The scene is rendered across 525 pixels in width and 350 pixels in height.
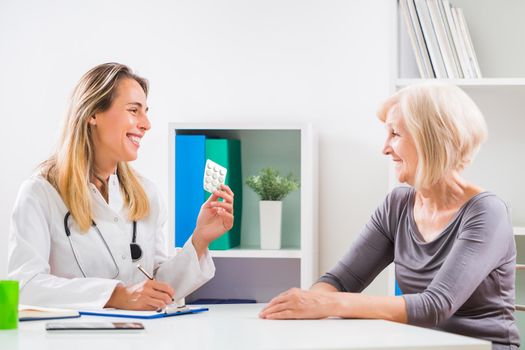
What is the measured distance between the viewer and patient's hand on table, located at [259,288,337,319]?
1.73 m

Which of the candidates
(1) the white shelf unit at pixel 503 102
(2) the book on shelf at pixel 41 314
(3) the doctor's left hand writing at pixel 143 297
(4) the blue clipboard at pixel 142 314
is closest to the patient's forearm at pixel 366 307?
(4) the blue clipboard at pixel 142 314

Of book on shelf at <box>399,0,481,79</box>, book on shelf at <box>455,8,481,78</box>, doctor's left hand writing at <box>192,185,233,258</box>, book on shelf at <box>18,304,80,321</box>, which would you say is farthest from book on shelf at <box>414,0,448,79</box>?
book on shelf at <box>18,304,80,321</box>

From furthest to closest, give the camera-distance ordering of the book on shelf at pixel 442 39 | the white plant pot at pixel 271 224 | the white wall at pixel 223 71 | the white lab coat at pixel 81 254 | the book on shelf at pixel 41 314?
the white wall at pixel 223 71 → the white plant pot at pixel 271 224 → the book on shelf at pixel 442 39 → the white lab coat at pixel 81 254 → the book on shelf at pixel 41 314

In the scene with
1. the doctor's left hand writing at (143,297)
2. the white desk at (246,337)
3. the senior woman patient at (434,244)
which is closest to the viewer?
the white desk at (246,337)

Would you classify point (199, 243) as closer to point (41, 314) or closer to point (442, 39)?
point (41, 314)

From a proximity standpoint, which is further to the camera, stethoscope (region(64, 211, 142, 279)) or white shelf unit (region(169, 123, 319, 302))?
white shelf unit (region(169, 123, 319, 302))

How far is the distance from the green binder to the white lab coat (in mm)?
501

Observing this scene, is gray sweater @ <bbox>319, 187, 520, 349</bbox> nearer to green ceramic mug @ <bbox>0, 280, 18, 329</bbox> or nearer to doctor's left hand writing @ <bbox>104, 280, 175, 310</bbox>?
doctor's left hand writing @ <bbox>104, 280, 175, 310</bbox>

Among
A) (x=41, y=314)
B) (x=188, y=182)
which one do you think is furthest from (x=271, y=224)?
(x=41, y=314)

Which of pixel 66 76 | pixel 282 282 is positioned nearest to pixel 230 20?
pixel 66 76

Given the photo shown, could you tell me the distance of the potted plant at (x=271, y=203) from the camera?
9.95 ft

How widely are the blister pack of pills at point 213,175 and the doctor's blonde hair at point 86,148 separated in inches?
12.5

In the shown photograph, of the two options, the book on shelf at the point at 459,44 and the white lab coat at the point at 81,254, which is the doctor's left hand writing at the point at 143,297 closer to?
the white lab coat at the point at 81,254

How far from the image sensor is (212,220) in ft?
7.80
